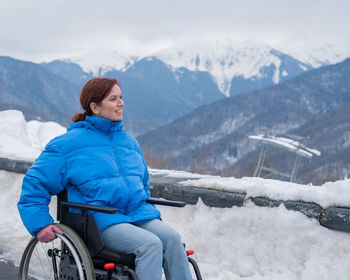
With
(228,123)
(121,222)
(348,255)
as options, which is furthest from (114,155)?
(228,123)

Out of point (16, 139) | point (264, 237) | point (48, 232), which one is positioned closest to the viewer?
point (48, 232)

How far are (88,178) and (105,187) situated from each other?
0.09 m

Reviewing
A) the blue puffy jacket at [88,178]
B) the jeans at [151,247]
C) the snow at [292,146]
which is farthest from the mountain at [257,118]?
the jeans at [151,247]

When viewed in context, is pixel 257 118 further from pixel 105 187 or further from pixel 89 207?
pixel 89 207

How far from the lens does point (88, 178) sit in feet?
7.74

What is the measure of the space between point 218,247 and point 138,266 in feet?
4.56

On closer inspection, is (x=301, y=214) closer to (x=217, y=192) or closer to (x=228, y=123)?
(x=217, y=192)

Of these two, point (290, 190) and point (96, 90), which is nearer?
point (96, 90)

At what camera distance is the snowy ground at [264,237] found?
117 inches

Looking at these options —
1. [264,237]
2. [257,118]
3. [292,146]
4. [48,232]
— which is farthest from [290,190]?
[257,118]

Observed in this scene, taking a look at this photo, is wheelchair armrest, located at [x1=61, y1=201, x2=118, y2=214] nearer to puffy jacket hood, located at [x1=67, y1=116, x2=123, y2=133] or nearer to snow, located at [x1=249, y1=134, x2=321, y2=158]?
puffy jacket hood, located at [x1=67, y1=116, x2=123, y2=133]

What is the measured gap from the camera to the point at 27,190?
7.63ft

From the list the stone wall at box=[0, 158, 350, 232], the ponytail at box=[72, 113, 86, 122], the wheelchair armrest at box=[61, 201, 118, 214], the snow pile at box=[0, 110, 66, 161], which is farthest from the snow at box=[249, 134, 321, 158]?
the wheelchair armrest at box=[61, 201, 118, 214]

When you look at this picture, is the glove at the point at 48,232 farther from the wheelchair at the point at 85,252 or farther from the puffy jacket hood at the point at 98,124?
the puffy jacket hood at the point at 98,124
